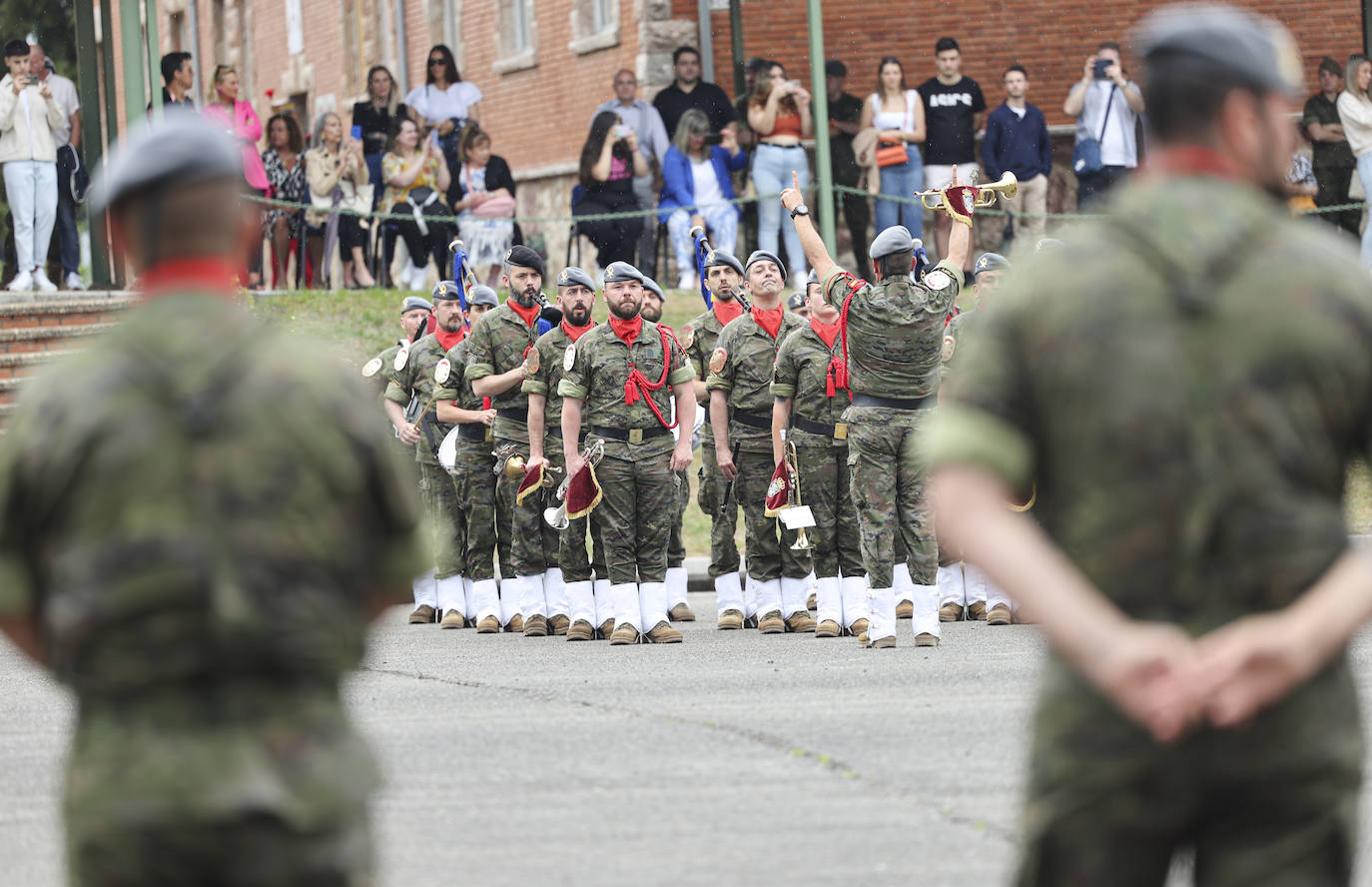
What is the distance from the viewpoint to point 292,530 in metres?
3.50

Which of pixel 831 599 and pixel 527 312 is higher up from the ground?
pixel 527 312

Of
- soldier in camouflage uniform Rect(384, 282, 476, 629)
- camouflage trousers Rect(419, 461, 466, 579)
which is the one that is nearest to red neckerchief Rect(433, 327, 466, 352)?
soldier in camouflage uniform Rect(384, 282, 476, 629)

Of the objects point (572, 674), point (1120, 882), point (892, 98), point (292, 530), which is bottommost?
point (572, 674)

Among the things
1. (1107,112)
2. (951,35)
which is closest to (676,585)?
(1107,112)

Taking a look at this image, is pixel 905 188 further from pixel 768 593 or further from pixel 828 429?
pixel 828 429

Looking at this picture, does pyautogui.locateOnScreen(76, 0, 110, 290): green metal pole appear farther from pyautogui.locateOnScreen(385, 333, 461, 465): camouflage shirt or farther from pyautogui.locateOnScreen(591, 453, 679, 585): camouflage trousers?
pyautogui.locateOnScreen(591, 453, 679, 585): camouflage trousers

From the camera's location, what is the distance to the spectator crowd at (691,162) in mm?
23531

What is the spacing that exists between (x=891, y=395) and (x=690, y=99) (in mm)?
Answer: 11856

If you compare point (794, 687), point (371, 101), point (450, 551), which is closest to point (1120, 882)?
point (794, 687)

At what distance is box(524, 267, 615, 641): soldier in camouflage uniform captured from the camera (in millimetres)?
14383

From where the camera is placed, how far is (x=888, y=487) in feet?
42.2

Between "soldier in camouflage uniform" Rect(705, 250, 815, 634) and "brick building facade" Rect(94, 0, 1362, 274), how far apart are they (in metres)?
14.0

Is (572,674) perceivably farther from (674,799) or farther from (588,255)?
(588,255)

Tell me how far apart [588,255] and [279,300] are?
5655mm
